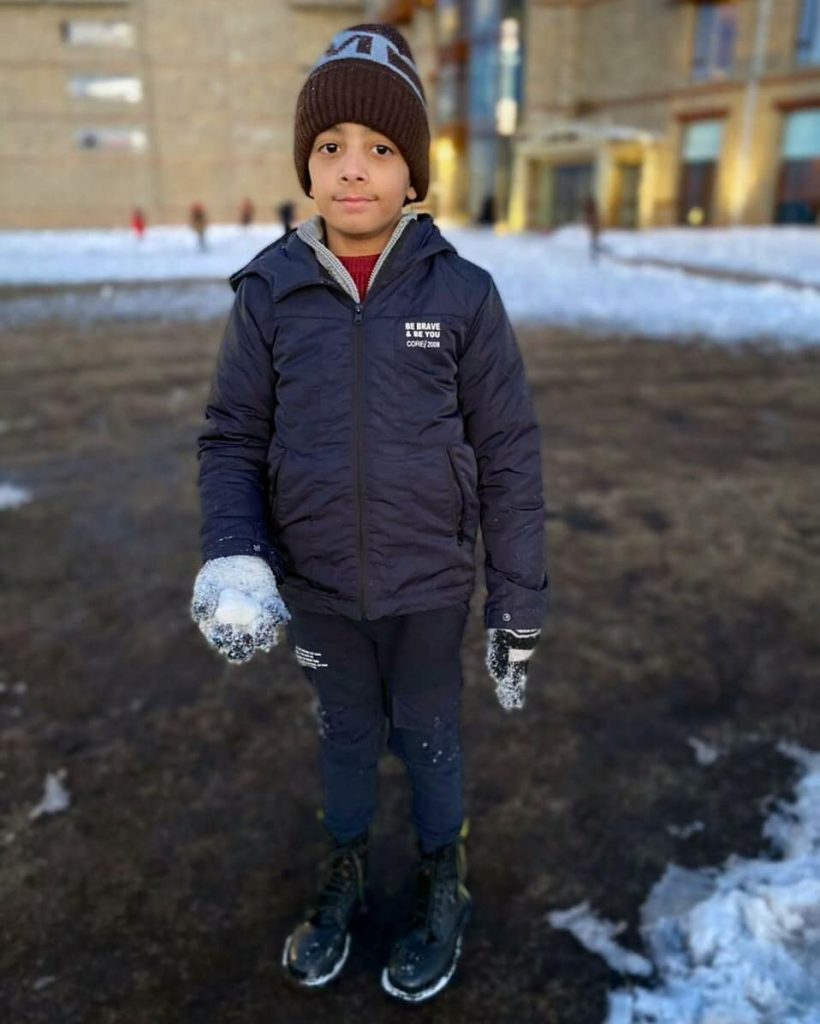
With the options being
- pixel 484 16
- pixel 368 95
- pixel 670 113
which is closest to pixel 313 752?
pixel 368 95

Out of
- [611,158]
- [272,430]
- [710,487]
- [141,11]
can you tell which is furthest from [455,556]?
[141,11]

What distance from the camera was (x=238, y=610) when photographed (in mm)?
1649

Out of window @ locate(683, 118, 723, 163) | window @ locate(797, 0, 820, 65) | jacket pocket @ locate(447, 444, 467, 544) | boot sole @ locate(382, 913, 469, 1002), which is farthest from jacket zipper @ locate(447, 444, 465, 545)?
window @ locate(683, 118, 723, 163)

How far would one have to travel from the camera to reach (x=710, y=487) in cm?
527

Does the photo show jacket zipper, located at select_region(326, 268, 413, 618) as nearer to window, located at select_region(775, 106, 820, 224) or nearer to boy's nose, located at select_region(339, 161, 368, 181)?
boy's nose, located at select_region(339, 161, 368, 181)

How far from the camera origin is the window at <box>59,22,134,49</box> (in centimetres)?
4006

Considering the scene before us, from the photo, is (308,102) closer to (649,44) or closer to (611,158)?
(611,158)

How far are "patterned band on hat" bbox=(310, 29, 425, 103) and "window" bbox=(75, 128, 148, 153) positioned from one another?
4585cm

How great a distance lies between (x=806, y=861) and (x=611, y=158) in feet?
105

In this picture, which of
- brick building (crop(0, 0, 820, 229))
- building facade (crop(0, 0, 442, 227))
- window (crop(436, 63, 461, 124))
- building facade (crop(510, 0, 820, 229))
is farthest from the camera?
building facade (crop(0, 0, 442, 227))

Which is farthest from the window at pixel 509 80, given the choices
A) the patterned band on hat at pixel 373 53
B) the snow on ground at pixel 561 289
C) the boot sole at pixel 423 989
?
the boot sole at pixel 423 989

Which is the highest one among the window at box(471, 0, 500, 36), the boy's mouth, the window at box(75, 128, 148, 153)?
the window at box(471, 0, 500, 36)

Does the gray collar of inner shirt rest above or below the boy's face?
below

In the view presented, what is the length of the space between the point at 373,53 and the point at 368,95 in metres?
0.13
